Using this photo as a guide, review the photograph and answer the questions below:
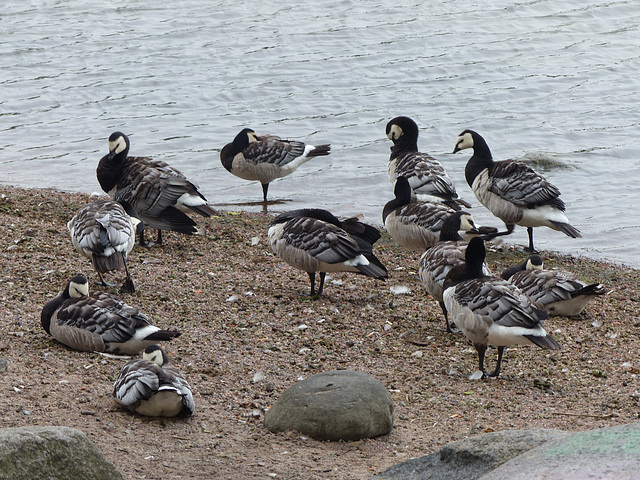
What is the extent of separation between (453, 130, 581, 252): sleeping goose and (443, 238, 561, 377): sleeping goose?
3893 millimetres

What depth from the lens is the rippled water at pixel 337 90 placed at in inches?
642

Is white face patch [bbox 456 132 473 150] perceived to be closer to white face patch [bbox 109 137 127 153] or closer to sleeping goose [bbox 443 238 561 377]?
white face patch [bbox 109 137 127 153]

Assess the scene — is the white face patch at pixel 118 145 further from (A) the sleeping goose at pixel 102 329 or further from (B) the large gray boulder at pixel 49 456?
(B) the large gray boulder at pixel 49 456

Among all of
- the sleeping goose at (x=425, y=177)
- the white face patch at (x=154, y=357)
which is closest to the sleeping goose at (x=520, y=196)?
the sleeping goose at (x=425, y=177)

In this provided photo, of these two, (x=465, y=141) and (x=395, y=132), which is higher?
(x=395, y=132)

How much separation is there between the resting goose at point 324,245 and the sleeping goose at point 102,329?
101 inches

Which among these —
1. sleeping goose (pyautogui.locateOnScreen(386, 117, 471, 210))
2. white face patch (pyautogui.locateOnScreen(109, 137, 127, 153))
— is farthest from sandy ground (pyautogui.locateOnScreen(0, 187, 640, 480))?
white face patch (pyautogui.locateOnScreen(109, 137, 127, 153))

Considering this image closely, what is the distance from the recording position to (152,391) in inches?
238

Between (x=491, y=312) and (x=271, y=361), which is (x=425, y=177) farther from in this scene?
(x=271, y=361)

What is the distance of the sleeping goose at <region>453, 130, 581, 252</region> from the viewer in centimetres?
1223

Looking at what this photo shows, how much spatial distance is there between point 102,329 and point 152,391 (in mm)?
1455

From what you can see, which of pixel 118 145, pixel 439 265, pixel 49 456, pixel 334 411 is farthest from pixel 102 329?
pixel 118 145

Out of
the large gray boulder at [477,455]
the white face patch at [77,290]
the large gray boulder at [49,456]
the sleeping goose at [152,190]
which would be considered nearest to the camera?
the large gray boulder at [49,456]

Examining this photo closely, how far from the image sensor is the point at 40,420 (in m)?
5.94
